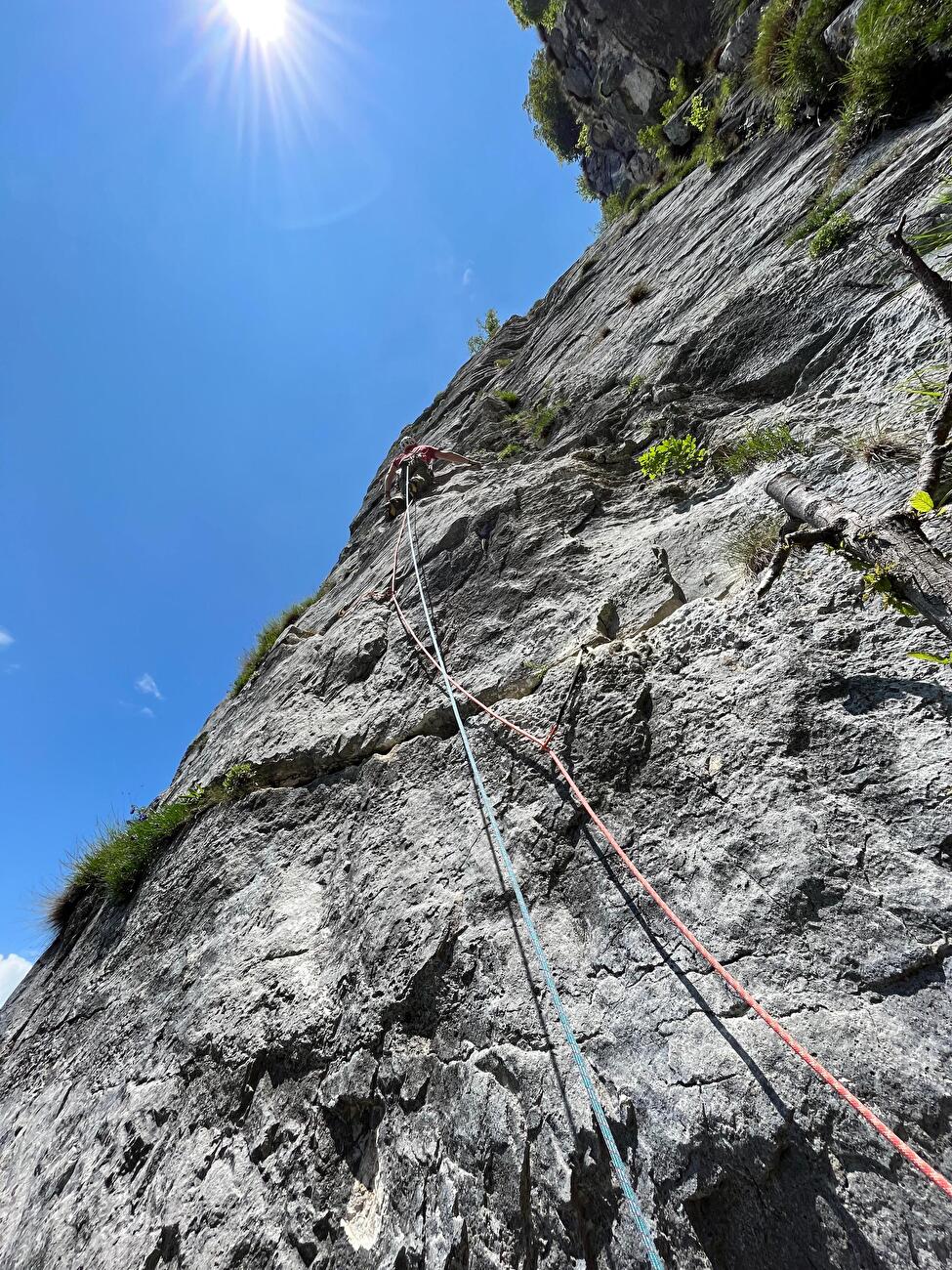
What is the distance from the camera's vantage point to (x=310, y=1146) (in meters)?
2.36

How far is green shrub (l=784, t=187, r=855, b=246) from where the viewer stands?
4309mm

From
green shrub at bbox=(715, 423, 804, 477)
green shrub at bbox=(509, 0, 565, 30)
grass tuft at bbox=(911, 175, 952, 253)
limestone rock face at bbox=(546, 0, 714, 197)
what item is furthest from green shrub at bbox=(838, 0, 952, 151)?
green shrub at bbox=(509, 0, 565, 30)

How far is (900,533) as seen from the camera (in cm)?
203

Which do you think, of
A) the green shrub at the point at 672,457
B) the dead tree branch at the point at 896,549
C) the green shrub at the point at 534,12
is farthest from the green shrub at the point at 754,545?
the green shrub at the point at 534,12

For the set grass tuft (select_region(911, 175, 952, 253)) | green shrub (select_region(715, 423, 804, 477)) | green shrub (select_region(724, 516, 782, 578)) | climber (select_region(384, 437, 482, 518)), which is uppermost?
climber (select_region(384, 437, 482, 518))

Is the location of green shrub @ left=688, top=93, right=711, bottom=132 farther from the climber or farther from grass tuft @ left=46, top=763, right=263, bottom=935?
grass tuft @ left=46, top=763, right=263, bottom=935

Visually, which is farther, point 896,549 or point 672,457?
point 672,457

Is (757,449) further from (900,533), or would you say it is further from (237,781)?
(237,781)

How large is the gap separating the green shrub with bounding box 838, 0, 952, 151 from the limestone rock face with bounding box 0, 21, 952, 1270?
502mm

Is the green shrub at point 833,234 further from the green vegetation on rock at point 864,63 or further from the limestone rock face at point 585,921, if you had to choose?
the green vegetation on rock at point 864,63

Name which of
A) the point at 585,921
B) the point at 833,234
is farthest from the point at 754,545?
the point at 833,234

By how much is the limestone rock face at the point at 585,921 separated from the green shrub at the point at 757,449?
0.12 meters

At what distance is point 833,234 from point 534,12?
14490 mm

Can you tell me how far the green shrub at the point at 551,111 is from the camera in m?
13.6
